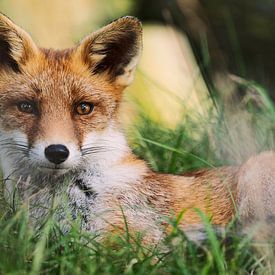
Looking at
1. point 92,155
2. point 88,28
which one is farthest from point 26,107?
point 88,28

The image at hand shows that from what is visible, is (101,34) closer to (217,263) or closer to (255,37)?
(217,263)

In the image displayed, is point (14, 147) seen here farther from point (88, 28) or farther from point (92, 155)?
point (88, 28)

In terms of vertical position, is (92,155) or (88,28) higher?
(88,28)

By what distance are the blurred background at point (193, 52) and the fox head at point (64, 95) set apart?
487 mm

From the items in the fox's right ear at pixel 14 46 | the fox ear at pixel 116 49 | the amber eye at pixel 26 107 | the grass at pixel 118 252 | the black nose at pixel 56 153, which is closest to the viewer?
the grass at pixel 118 252

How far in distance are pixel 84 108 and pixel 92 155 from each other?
34 centimetres

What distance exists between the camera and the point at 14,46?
5660mm

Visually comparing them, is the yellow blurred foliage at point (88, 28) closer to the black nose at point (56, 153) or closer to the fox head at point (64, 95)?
the fox head at point (64, 95)

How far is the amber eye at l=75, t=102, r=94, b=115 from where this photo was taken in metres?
5.55

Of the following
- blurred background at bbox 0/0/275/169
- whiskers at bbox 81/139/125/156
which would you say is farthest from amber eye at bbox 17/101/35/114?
blurred background at bbox 0/0/275/169

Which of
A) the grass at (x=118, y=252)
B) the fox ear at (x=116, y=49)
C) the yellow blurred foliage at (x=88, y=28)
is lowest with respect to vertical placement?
the grass at (x=118, y=252)

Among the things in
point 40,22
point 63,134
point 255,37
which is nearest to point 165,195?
point 63,134

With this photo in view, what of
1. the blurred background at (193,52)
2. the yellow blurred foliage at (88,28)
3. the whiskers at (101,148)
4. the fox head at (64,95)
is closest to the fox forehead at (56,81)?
the fox head at (64,95)

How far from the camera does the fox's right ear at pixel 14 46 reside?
5.61 metres
